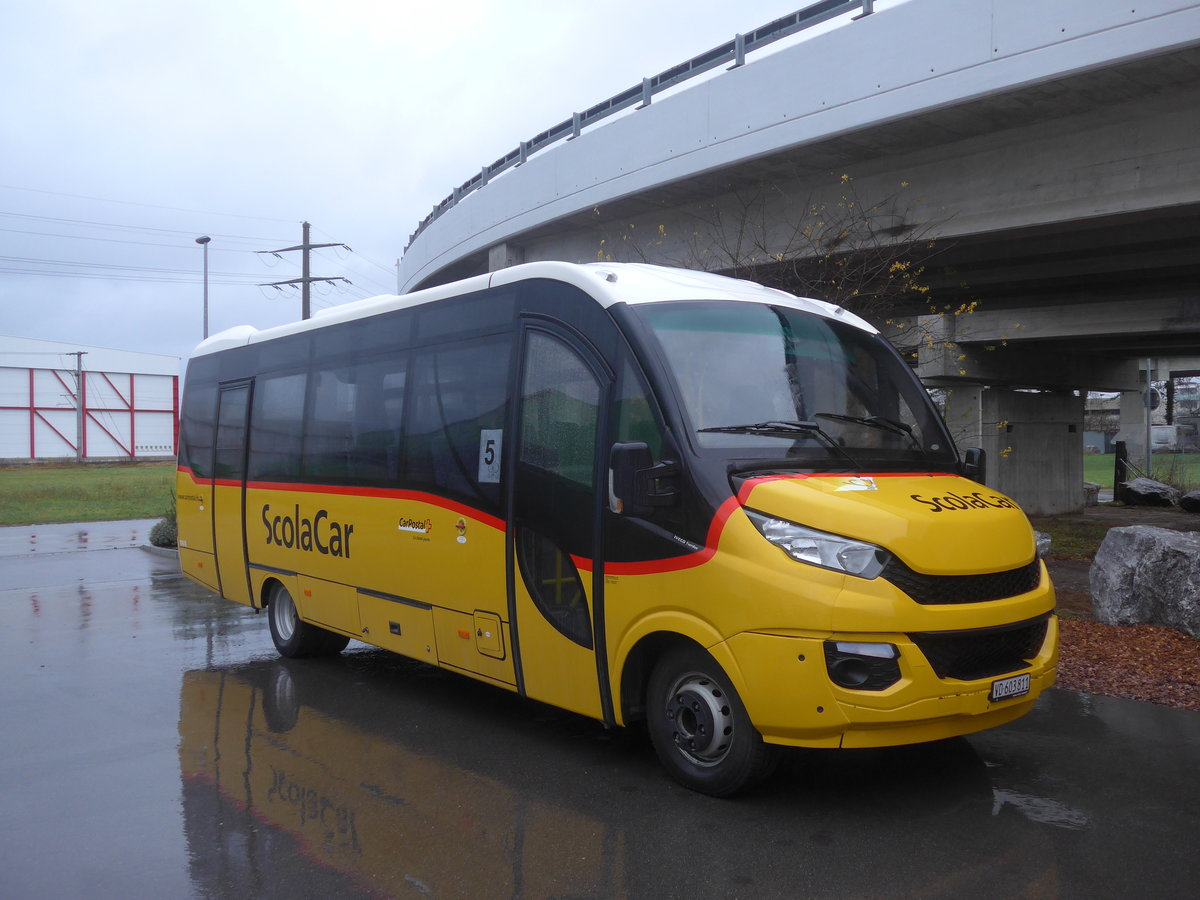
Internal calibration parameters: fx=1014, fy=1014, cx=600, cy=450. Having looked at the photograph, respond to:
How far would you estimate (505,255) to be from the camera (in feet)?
63.5

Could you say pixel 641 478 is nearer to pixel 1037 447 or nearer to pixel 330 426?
pixel 330 426

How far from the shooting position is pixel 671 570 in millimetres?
5176

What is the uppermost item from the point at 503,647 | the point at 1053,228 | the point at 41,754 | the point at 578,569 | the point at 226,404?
the point at 1053,228

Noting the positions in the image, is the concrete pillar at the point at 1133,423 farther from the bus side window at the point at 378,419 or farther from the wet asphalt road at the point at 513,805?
the bus side window at the point at 378,419

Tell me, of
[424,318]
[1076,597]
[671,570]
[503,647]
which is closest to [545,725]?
[503,647]

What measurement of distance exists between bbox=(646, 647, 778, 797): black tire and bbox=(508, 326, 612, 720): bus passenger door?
0.38 metres

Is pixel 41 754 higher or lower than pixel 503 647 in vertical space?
lower

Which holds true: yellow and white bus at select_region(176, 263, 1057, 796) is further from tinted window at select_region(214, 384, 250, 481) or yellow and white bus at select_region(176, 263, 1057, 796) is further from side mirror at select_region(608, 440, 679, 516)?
tinted window at select_region(214, 384, 250, 481)

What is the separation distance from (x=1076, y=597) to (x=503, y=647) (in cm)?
767

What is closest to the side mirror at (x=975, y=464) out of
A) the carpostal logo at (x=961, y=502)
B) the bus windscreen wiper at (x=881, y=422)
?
the bus windscreen wiper at (x=881, y=422)

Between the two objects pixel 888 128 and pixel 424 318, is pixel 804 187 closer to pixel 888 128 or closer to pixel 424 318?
pixel 888 128

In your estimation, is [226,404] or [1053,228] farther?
[1053,228]

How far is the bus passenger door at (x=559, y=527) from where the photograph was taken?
224 inches

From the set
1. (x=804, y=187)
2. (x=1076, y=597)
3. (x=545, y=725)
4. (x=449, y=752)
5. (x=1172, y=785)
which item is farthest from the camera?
(x=804, y=187)
